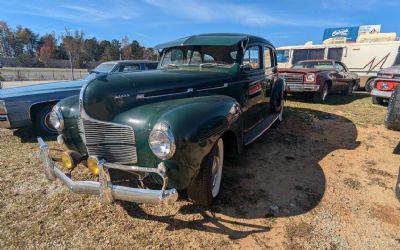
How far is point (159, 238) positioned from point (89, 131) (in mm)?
1304

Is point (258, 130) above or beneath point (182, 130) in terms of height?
beneath

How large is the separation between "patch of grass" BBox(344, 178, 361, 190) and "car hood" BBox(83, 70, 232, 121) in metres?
2.26

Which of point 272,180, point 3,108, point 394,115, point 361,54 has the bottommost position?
point 272,180

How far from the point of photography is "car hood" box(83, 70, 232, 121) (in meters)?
3.00

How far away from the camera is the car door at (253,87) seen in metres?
4.61

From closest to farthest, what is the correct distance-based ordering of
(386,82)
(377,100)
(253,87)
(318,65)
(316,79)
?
1. (253,87)
2. (386,82)
3. (316,79)
4. (377,100)
5. (318,65)

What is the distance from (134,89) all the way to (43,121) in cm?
373

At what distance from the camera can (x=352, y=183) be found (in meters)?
4.07

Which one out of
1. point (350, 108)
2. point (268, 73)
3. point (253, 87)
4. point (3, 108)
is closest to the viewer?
point (253, 87)

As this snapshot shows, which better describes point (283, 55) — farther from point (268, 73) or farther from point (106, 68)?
point (268, 73)

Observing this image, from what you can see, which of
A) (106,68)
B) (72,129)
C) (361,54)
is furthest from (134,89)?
(361,54)

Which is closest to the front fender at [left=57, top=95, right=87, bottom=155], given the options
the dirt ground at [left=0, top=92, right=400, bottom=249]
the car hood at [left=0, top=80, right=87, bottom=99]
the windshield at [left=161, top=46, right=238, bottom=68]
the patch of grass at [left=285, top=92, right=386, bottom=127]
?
the dirt ground at [left=0, top=92, right=400, bottom=249]

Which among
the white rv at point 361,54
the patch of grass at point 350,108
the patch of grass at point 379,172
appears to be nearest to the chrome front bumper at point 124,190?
the patch of grass at point 379,172

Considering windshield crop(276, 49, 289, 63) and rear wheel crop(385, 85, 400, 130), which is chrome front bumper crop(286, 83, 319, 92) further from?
windshield crop(276, 49, 289, 63)
